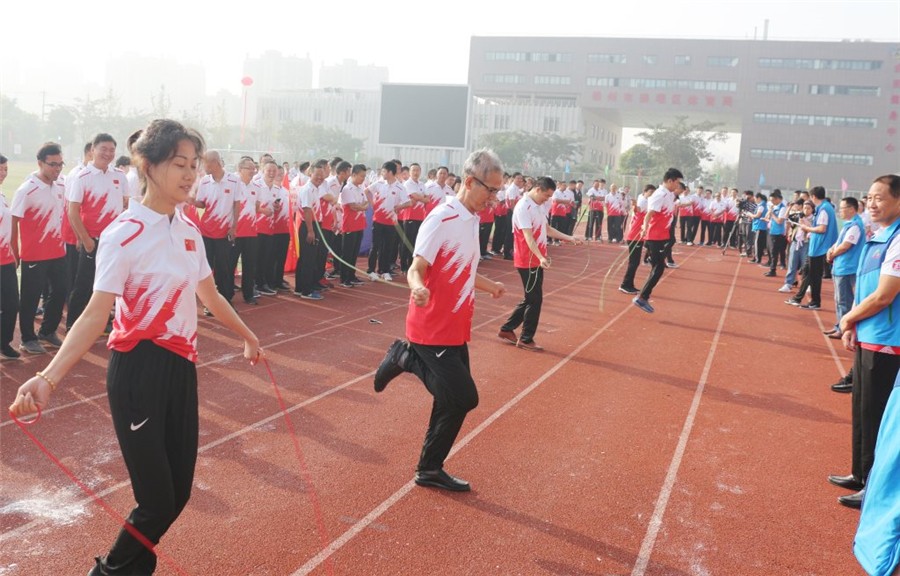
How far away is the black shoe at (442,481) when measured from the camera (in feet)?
15.3

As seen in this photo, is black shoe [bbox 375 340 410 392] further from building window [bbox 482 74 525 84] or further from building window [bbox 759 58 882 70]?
building window [bbox 482 74 525 84]

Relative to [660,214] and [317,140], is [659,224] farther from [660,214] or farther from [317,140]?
[317,140]

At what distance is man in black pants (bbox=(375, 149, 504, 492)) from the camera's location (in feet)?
14.5

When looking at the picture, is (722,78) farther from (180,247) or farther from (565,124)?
(180,247)

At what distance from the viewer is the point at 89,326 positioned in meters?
2.68

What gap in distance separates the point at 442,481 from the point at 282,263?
787cm

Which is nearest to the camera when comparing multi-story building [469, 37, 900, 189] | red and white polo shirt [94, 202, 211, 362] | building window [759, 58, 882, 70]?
red and white polo shirt [94, 202, 211, 362]

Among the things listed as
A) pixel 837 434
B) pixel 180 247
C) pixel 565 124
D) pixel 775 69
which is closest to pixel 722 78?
pixel 775 69

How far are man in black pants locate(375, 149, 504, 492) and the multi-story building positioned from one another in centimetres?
6215

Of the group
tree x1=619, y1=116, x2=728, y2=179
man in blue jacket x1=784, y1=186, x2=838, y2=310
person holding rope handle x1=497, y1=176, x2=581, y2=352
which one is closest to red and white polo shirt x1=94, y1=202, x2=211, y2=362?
person holding rope handle x1=497, y1=176, x2=581, y2=352

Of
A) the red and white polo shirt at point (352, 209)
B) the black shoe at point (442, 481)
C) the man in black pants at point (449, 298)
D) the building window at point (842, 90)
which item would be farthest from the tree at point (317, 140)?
the black shoe at point (442, 481)

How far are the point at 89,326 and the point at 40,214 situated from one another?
212 inches

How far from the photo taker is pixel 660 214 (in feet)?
40.1

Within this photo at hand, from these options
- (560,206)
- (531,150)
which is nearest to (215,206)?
(560,206)
